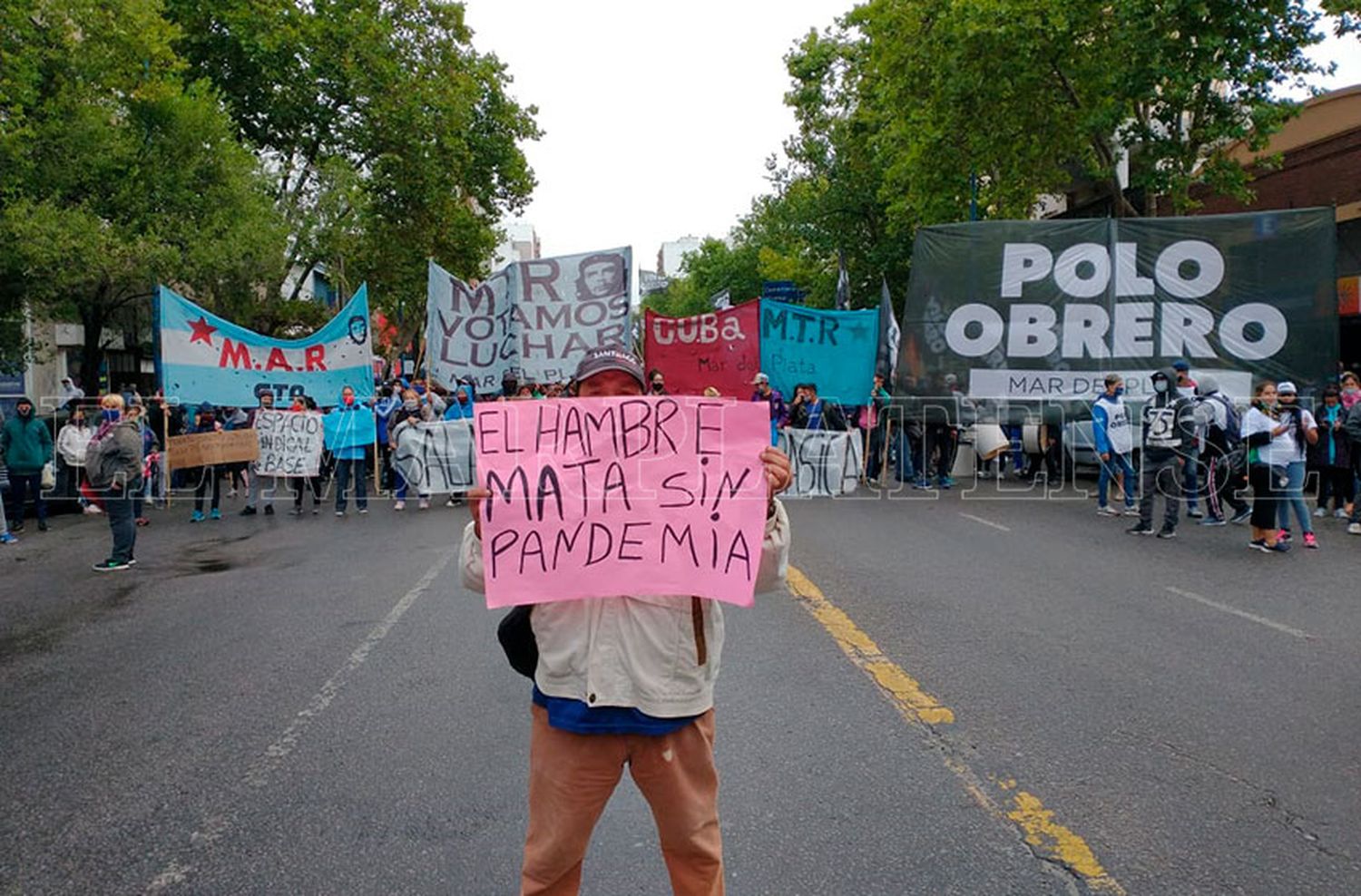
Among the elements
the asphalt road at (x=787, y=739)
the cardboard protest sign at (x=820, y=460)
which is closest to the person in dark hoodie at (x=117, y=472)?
the asphalt road at (x=787, y=739)

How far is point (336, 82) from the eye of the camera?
2581 centimetres

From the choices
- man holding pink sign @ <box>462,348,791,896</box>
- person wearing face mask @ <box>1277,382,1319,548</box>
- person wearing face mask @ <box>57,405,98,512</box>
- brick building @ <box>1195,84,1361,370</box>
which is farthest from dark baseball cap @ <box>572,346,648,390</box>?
brick building @ <box>1195,84,1361,370</box>

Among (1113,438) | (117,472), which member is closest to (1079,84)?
(1113,438)

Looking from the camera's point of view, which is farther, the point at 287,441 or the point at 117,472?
the point at 287,441

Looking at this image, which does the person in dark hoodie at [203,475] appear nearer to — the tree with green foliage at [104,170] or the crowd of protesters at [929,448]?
the crowd of protesters at [929,448]

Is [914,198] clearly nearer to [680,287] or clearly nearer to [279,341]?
[279,341]

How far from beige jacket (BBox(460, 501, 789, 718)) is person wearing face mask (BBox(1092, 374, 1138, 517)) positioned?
992 centimetres

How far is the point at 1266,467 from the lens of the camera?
10414mm

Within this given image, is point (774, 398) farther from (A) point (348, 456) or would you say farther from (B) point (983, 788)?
(B) point (983, 788)

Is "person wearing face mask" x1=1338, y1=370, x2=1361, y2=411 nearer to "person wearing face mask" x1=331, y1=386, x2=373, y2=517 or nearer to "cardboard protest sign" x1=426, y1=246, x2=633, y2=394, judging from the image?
"cardboard protest sign" x1=426, y1=246, x2=633, y2=394

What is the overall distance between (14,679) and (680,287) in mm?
93625

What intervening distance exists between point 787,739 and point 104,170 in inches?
694

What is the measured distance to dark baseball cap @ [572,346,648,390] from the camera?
2.90 metres

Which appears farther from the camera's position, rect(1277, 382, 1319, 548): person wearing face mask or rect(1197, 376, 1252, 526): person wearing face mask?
rect(1197, 376, 1252, 526): person wearing face mask
